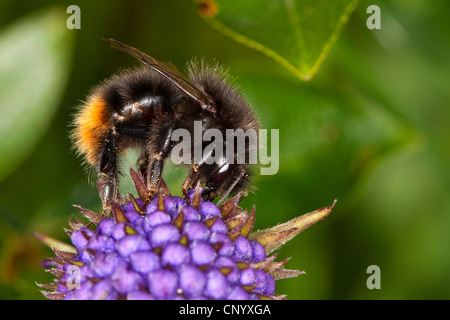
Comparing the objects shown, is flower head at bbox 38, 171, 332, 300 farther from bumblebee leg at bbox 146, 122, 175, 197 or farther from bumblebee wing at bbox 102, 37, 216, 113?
bumblebee wing at bbox 102, 37, 216, 113

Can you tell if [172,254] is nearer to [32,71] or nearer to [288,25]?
[288,25]

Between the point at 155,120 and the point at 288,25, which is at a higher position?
the point at 288,25

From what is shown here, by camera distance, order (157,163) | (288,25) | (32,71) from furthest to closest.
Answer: (32,71) < (288,25) < (157,163)

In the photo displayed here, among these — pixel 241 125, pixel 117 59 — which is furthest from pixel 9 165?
pixel 241 125

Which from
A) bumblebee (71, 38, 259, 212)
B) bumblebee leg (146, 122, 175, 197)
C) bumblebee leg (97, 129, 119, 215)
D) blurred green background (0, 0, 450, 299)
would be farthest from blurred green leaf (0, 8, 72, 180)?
bumblebee leg (146, 122, 175, 197)

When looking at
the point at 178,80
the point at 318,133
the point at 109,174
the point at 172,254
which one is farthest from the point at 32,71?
the point at 172,254
